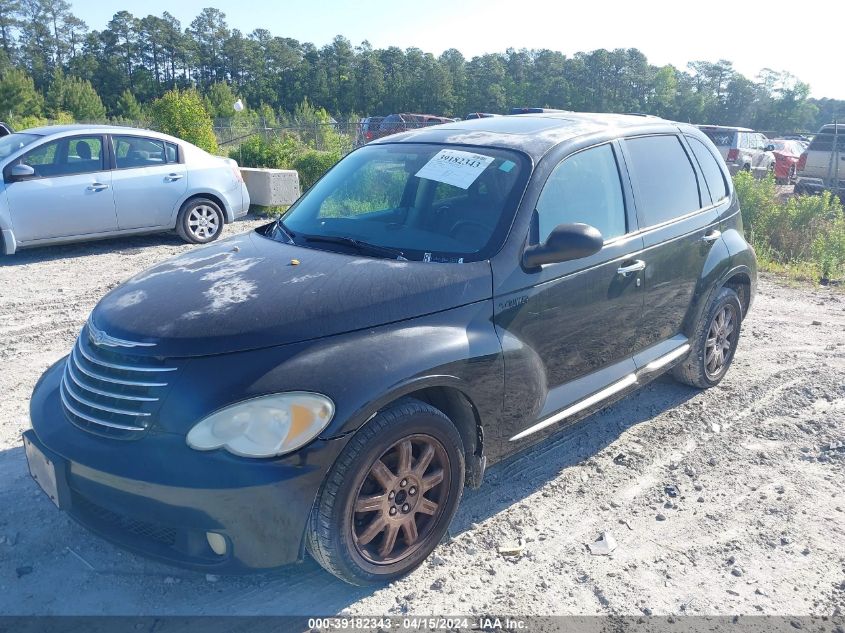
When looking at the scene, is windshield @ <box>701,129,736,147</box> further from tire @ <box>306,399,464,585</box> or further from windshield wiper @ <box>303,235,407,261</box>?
tire @ <box>306,399,464,585</box>

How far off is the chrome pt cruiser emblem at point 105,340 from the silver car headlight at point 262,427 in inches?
17.4

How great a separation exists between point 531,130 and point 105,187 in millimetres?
6706

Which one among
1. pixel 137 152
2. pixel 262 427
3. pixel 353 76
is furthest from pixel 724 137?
pixel 353 76

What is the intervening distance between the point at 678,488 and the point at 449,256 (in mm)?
1902

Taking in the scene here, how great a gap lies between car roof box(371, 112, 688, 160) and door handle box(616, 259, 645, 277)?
786 millimetres

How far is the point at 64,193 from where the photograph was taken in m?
Answer: 8.46

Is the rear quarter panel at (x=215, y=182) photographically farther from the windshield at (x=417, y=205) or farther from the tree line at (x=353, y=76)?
the tree line at (x=353, y=76)

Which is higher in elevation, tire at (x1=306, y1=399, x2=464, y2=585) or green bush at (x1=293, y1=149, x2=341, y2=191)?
green bush at (x1=293, y1=149, x2=341, y2=191)

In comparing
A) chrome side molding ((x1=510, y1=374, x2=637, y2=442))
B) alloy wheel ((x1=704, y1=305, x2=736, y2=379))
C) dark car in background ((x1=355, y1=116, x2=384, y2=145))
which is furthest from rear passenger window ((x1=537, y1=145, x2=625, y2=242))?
dark car in background ((x1=355, y1=116, x2=384, y2=145))

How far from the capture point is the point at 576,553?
327 centimetres

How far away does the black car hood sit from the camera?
2.70m

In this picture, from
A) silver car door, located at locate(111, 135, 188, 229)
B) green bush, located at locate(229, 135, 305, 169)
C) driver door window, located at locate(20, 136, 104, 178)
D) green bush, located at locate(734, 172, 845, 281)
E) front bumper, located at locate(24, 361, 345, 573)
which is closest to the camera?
front bumper, located at locate(24, 361, 345, 573)

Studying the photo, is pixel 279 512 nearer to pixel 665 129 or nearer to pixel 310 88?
pixel 665 129

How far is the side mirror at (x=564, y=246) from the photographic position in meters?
3.26
